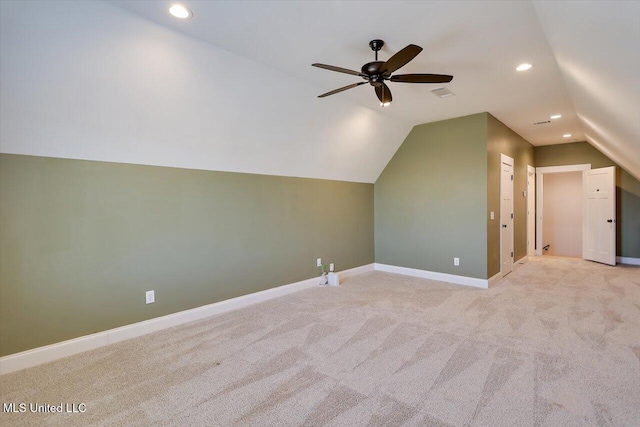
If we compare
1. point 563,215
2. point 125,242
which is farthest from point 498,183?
point 125,242

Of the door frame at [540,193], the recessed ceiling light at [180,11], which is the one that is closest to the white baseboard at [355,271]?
the recessed ceiling light at [180,11]

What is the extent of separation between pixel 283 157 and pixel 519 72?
9.53ft

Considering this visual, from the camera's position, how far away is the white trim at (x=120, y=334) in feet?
8.04

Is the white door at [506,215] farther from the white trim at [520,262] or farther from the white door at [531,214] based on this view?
Answer: the white door at [531,214]

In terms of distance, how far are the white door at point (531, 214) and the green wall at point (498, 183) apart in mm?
453

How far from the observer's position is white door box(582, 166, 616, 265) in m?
6.19

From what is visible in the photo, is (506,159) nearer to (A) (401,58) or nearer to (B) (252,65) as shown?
(A) (401,58)

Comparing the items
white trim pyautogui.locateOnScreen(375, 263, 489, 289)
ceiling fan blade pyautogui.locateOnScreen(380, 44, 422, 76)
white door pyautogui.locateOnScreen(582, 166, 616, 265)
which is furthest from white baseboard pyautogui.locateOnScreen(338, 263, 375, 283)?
white door pyautogui.locateOnScreen(582, 166, 616, 265)

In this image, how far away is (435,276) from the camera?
5266mm

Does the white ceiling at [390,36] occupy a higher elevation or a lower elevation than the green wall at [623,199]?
higher

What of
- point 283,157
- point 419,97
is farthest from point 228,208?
point 419,97

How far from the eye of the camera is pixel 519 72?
10.9ft

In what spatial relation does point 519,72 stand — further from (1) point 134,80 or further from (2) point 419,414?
(1) point 134,80

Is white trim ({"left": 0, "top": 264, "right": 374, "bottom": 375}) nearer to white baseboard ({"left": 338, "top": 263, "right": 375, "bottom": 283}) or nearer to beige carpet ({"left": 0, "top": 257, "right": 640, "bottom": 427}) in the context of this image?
beige carpet ({"left": 0, "top": 257, "right": 640, "bottom": 427})
